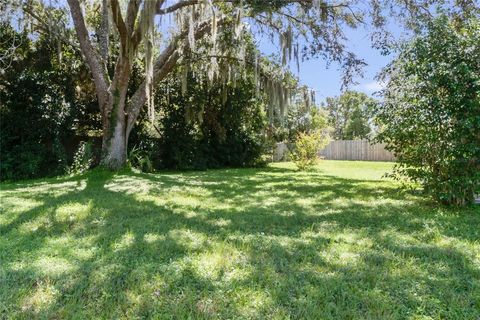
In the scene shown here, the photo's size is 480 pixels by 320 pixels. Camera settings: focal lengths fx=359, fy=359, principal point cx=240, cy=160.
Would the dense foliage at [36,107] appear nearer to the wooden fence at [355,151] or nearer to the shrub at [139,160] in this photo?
the shrub at [139,160]

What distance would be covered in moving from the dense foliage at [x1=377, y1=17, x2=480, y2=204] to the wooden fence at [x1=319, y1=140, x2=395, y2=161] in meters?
14.2

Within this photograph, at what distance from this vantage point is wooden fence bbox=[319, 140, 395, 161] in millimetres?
18816

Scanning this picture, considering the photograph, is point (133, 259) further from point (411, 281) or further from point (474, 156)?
point (474, 156)

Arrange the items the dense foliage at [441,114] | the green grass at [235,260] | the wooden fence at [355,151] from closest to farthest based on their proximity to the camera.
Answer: the green grass at [235,260], the dense foliage at [441,114], the wooden fence at [355,151]

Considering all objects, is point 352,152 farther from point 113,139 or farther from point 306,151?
point 113,139

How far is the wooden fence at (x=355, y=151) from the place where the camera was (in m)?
18.8

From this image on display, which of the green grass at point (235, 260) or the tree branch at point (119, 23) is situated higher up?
the tree branch at point (119, 23)

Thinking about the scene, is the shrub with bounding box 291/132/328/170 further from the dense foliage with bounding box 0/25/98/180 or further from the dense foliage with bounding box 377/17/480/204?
the dense foliage with bounding box 377/17/480/204

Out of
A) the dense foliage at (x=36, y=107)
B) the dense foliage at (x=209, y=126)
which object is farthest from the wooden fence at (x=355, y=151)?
the dense foliage at (x=36, y=107)

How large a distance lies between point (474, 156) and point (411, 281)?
9.36 feet

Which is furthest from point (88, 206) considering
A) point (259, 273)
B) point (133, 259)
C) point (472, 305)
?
point (472, 305)

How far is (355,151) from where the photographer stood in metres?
20.6

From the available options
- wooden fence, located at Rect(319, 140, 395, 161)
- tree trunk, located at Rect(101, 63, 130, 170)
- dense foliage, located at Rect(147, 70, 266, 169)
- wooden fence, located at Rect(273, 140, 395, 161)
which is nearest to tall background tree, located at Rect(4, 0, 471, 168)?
tree trunk, located at Rect(101, 63, 130, 170)

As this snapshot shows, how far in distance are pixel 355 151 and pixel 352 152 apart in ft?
0.81
